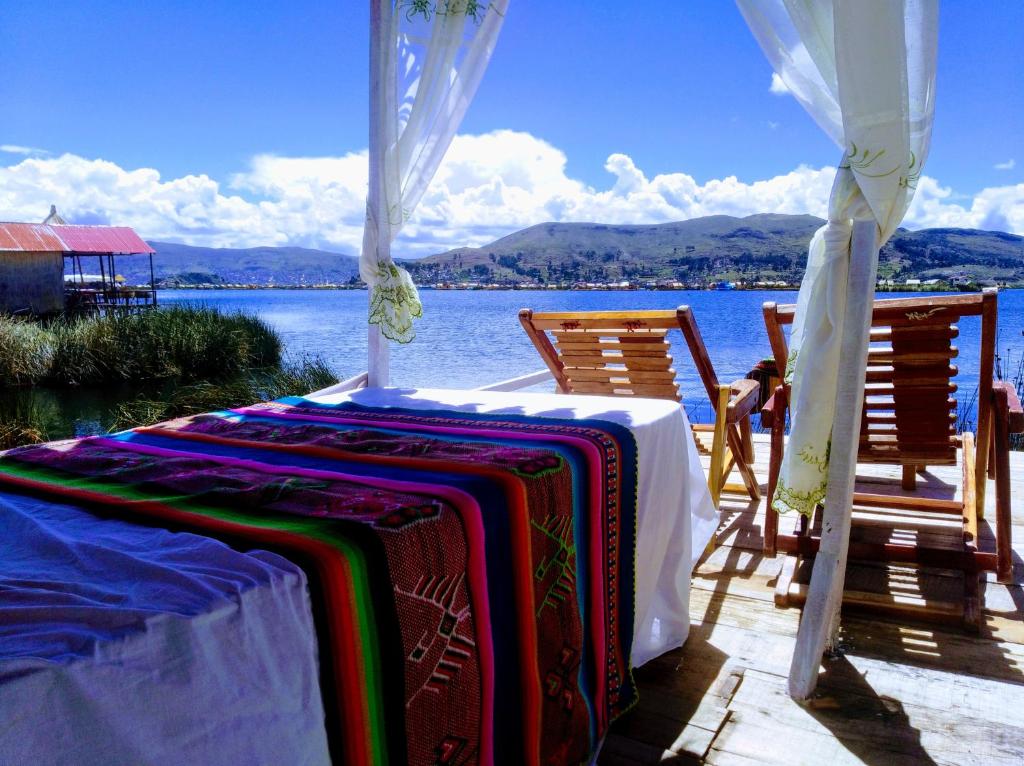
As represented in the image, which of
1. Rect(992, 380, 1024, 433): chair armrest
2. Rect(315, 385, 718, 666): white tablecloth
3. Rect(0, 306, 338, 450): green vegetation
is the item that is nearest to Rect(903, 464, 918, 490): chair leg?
Rect(992, 380, 1024, 433): chair armrest

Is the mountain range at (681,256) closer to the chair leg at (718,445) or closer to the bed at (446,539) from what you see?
the chair leg at (718,445)

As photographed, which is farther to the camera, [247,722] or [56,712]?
[247,722]

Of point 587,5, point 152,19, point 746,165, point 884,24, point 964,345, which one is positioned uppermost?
point 746,165

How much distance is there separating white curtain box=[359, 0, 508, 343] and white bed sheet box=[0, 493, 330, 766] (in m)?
2.17

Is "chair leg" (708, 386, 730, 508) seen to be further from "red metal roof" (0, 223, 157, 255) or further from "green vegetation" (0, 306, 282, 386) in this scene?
"red metal roof" (0, 223, 157, 255)

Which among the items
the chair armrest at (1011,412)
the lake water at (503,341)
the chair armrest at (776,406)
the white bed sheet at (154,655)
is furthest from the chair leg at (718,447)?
the lake water at (503,341)

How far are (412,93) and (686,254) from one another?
25.6 meters

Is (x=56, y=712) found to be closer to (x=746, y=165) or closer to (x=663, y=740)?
(x=663, y=740)

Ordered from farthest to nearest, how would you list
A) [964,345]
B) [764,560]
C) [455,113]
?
[964,345], [455,113], [764,560]

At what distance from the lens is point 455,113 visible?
303 centimetres

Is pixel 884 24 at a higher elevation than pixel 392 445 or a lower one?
higher

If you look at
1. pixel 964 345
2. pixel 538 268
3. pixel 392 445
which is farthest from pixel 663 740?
pixel 538 268

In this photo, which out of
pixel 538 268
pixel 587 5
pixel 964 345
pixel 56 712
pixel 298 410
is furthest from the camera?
pixel 538 268

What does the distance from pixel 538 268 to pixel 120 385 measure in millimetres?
20838
